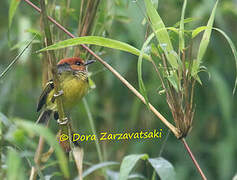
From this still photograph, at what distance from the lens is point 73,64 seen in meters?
2.39

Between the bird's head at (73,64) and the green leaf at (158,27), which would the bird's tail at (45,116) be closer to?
the bird's head at (73,64)

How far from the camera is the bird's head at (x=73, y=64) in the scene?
7.36ft

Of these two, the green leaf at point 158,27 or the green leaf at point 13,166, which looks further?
the green leaf at point 158,27

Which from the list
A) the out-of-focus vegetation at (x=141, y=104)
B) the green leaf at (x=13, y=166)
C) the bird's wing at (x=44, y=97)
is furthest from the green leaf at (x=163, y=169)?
the out-of-focus vegetation at (x=141, y=104)

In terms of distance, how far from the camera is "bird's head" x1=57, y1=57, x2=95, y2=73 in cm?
224

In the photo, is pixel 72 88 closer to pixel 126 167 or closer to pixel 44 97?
pixel 44 97

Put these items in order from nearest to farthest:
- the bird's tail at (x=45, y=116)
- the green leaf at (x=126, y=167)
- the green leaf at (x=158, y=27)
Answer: the green leaf at (x=158, y=27) → the green leaf at (x=126, y=167) → the bird's tail at (x=45, y=116)

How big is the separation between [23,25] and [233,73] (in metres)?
1.75

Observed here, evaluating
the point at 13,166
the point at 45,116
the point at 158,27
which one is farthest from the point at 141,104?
the point at 13,166

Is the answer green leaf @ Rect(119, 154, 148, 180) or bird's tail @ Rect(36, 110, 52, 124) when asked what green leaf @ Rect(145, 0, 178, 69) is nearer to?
green leaf @ Rect(119, 154, 148, 180)

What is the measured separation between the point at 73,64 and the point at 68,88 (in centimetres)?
15

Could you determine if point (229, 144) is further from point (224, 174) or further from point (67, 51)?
point (67, 51)

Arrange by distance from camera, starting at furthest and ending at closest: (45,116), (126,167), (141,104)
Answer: (141,104), (45,116), (126,167)

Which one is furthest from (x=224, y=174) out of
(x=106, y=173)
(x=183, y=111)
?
(x=183, y=111)
